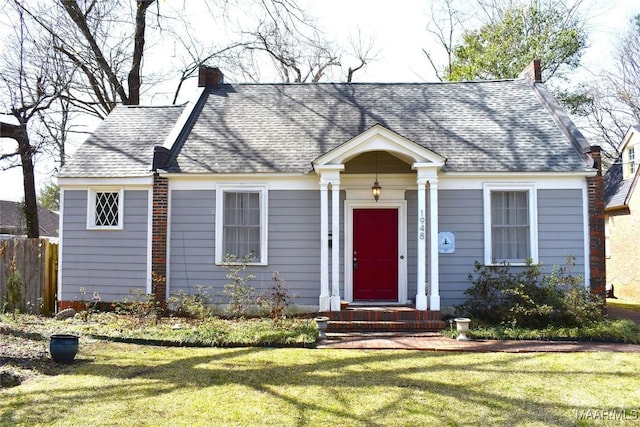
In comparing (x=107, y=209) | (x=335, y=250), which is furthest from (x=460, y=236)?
(x=107, y=209)

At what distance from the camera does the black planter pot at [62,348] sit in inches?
284

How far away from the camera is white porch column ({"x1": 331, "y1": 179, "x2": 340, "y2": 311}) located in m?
10.5

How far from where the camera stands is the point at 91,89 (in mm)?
22750

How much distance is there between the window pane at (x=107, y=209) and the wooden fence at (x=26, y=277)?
1.53m

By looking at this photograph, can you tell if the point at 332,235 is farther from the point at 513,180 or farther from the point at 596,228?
the point at 596,228

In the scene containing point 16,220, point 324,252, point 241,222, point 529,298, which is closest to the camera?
point 529,298

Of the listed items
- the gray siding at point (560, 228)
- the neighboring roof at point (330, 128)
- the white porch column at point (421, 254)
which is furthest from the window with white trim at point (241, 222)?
the gray siding at point (560, 228)

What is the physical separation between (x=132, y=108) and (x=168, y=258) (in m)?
5.55

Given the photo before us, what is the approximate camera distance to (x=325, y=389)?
6039 millimetres

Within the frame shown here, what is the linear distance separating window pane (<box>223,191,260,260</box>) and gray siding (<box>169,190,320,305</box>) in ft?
1.06

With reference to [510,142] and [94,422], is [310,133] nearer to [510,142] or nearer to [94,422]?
[510,142]

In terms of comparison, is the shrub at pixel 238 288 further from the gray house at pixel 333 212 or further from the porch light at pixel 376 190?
the porch light at pixel 376 190

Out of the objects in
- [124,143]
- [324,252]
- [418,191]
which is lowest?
[324,252]

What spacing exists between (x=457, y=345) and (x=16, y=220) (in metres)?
42.0
